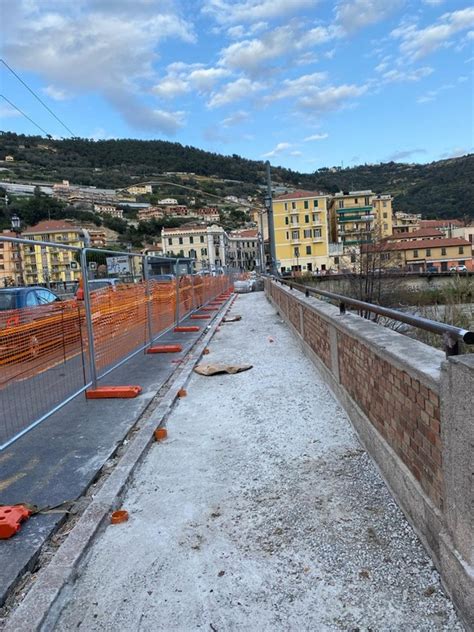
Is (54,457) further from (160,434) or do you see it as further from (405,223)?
(405,223)

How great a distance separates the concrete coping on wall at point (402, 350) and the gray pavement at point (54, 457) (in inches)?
93.2

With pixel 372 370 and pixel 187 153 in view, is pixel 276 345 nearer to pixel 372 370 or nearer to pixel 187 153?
pixel 372 370

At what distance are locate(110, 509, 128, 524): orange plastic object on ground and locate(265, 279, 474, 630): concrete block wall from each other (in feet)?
5.86

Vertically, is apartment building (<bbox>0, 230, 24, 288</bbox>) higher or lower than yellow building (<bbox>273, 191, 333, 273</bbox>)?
lower

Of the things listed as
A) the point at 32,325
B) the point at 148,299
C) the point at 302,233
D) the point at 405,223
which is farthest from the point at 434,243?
the point at 32,325

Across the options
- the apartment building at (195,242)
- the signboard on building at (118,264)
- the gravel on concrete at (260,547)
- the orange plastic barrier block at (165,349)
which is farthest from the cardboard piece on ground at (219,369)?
the apartment building at (195,242)

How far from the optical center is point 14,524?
2.91 meters

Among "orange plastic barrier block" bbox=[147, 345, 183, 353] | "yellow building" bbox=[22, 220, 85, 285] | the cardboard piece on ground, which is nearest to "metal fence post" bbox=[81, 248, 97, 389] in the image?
"yellow building" bbox=[22, 220, 85, 285]

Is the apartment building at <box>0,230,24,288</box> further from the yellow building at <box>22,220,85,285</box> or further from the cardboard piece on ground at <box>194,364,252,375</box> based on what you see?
the cardboard piece on ground at <box>194,364,252,375</box>

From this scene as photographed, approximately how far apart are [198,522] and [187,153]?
559ft

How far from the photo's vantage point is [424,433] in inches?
101

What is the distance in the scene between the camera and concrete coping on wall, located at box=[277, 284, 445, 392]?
249 centimetres

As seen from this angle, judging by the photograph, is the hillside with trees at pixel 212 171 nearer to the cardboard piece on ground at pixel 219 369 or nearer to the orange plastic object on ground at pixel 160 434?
the cardboard piece on ground at pixel 219 369

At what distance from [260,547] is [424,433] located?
1.13 meters
